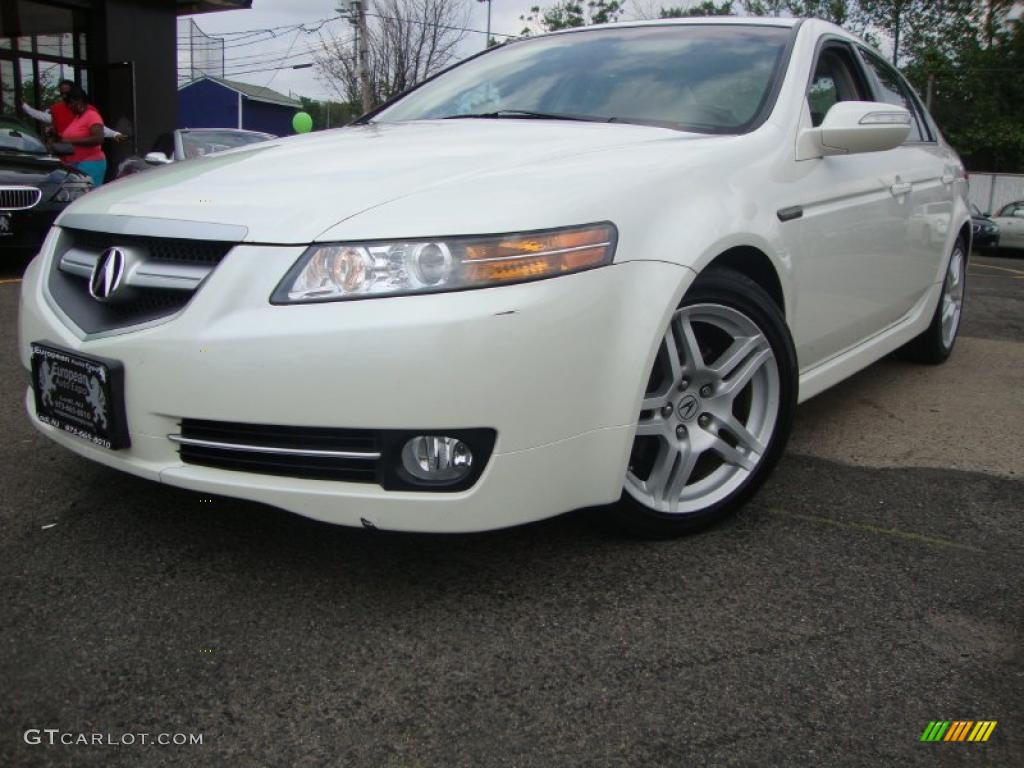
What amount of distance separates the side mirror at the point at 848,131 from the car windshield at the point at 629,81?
0.65 ft

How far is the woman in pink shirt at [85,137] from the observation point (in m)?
9.30

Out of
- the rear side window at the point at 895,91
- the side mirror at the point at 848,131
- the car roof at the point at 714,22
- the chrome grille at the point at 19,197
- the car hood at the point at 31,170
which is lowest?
the chrome grille at the point at 19,197

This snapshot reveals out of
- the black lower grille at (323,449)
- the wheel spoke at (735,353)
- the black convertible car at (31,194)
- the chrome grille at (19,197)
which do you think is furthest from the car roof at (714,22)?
the chrome grille at (19,197)

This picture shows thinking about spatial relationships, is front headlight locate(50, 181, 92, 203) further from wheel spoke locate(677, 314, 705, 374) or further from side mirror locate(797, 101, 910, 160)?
wheel spoke locate(677, 314, 705, 374)

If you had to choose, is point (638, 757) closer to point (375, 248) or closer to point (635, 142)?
point (375, 248)

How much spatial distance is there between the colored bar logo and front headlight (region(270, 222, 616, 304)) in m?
1.17

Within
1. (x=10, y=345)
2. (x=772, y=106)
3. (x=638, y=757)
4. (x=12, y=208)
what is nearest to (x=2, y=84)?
(x=12, y=208)

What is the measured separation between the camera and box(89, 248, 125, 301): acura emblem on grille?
221cm

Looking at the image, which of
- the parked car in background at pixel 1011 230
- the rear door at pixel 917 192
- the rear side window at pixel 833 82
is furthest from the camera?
the parked car in background at pixel 1011 230

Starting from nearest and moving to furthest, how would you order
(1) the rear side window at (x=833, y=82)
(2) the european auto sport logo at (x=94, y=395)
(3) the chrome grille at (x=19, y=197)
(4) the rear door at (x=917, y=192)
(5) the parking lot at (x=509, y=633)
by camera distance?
(5) the parking lot at (x=509, y=633) < (2) the european auto sport logo at (x=94, y=395) < (1) the rear side window at (x=833, y=82) < (4) the rear door at (x=917, y=192) < (3) the chrome grille at (x=19, y=197)

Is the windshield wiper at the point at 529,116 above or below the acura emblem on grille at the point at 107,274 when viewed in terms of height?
above

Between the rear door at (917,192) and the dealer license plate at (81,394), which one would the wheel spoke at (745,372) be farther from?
the dealer license plate at (81,394)

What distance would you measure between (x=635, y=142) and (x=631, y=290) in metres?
0.62

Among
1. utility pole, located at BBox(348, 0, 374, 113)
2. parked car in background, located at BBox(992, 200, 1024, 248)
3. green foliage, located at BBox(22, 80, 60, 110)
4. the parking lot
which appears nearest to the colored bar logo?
the parking lot
